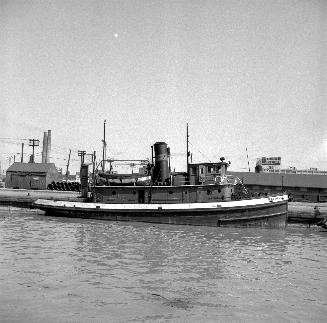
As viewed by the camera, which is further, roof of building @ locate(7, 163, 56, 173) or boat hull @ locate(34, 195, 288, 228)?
roof of building @ locate(7, 163, 56, 173)

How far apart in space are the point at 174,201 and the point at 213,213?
9.68 feet

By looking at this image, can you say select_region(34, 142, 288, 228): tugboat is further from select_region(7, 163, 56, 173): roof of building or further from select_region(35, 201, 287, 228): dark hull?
select_region(7, 163, 56, 173): roof of building

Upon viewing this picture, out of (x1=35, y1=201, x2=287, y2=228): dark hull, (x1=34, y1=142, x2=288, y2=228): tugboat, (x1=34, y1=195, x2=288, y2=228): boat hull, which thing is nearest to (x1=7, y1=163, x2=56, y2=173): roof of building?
(x1=34, y1=142, x2=288, y2=228): tugboat

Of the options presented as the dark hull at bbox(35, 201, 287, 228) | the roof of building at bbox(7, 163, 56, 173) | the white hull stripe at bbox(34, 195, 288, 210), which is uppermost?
the roof of building at bbox(7, 163, 56, 173)

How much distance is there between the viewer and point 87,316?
648cm

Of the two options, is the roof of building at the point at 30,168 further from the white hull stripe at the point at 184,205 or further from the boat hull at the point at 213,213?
the boat hull at the point at 213,213

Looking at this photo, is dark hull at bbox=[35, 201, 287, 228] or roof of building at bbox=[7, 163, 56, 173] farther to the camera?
roof of building at bbox=[7, 163, 56, 173]

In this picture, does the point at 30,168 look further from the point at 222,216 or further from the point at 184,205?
the point at 222,216

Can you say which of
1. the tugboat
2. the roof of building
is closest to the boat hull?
the tugboat

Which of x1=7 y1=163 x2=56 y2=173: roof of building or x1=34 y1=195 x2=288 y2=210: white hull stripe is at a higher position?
x1=7 y1=163 x2=56 y2=173: roof of building

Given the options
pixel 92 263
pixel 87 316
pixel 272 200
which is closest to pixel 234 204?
pixel 272 200

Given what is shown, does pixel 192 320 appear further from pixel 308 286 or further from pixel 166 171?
pixel 166 171

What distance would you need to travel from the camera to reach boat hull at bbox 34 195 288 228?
21328 mm

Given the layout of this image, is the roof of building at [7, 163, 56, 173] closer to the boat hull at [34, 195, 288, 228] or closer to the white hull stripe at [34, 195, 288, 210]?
the white hull stripe at [34, 195, 288, 210]
